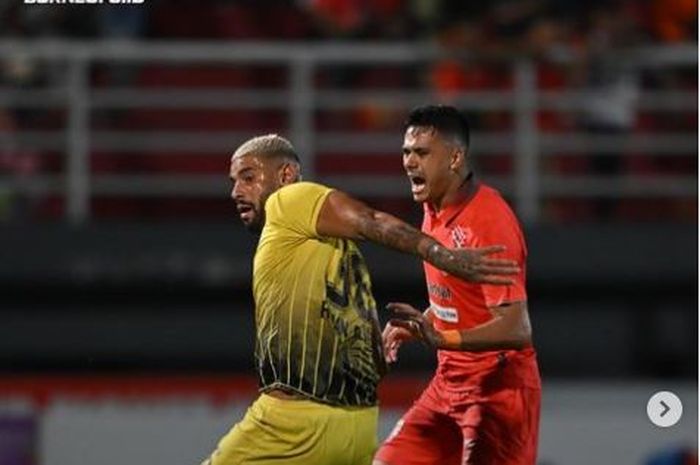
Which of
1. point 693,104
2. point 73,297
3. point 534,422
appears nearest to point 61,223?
point 73,297

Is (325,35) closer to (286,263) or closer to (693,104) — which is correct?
(693,104)

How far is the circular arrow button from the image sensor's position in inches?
512

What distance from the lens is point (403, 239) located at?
7547mm

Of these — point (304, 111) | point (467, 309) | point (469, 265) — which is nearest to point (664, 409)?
point (304, 111)

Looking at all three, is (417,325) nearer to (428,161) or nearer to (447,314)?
(447,314)

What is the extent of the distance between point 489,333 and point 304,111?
7.04 metres

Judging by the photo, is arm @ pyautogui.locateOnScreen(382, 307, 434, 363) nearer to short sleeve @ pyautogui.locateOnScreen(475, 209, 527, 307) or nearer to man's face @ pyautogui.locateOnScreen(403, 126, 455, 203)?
short sleeve @ pyautogui.locateOnScreen(475, 209, 527, 307)

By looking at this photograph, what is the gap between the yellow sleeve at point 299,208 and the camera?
762cm

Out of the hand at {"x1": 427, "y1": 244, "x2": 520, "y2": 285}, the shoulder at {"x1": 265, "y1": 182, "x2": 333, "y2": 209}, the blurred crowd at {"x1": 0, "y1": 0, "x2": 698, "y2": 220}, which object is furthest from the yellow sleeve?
the blurred crowd at {"x1": 0, "y1": 0, "x2": 698, "y2": 220}

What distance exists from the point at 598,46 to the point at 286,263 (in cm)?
751

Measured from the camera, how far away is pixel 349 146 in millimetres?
15133

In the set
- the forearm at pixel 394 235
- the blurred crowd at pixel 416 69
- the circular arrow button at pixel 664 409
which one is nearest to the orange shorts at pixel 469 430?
the forearm at pixel 394 235

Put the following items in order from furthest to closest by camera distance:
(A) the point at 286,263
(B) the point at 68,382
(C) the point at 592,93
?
(C) the point at 592,93 < (B) the point at 68,382 < (A) the point at 286,263

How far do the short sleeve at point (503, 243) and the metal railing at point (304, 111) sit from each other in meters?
6.47
